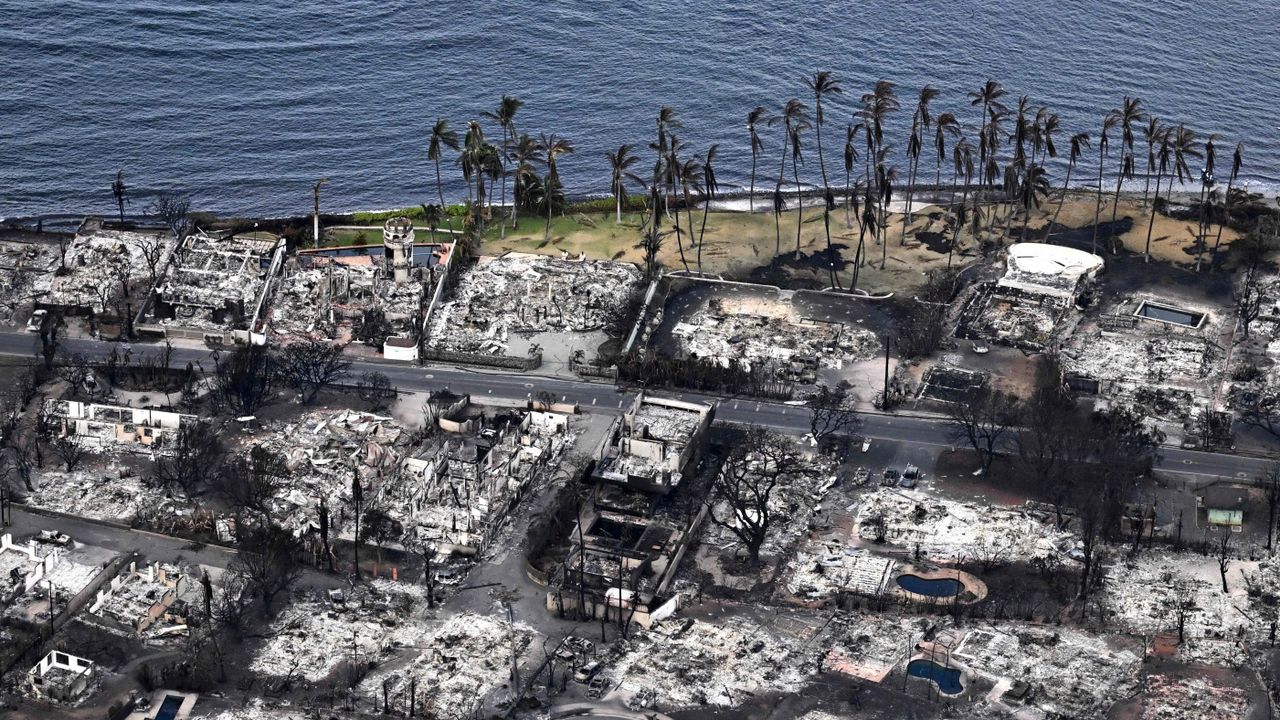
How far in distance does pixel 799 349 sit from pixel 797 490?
21.9 metres

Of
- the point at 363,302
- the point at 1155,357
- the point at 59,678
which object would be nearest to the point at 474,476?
the point at 363,302

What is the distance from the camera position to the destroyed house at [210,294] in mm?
192125

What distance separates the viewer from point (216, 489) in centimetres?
16812

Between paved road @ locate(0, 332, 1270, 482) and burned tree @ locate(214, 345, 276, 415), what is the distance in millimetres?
2927

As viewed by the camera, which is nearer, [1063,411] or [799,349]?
[1063,411]

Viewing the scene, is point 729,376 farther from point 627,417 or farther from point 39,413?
point 39,413

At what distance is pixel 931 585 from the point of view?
15838cm

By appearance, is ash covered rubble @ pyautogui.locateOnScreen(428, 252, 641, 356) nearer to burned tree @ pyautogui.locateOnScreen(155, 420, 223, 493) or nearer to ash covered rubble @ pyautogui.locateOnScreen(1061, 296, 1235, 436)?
burned tree @ pyautogui.locateOnScreen(155, 420, 223, 493)

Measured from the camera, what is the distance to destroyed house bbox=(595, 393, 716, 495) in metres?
168

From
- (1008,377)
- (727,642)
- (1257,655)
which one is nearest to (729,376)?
(1008,377)

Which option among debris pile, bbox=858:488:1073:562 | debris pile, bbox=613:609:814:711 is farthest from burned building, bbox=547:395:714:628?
debris pile, bbox=858:488:1073:562

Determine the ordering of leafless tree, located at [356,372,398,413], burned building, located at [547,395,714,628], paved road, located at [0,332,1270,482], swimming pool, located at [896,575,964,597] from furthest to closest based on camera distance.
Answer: leafless tree, located at [356,372,398,413] → paved road, located at [0,332,1270,482] → swimming pool, located at [896,575,964,597] → burned building, located at [547,395,714,628]

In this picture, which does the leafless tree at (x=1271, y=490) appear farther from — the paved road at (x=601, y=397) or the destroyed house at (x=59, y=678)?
the destroyed house at (x=59, y=678)

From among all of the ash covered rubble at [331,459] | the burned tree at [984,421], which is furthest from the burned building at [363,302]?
the burned tree at [984,421]
